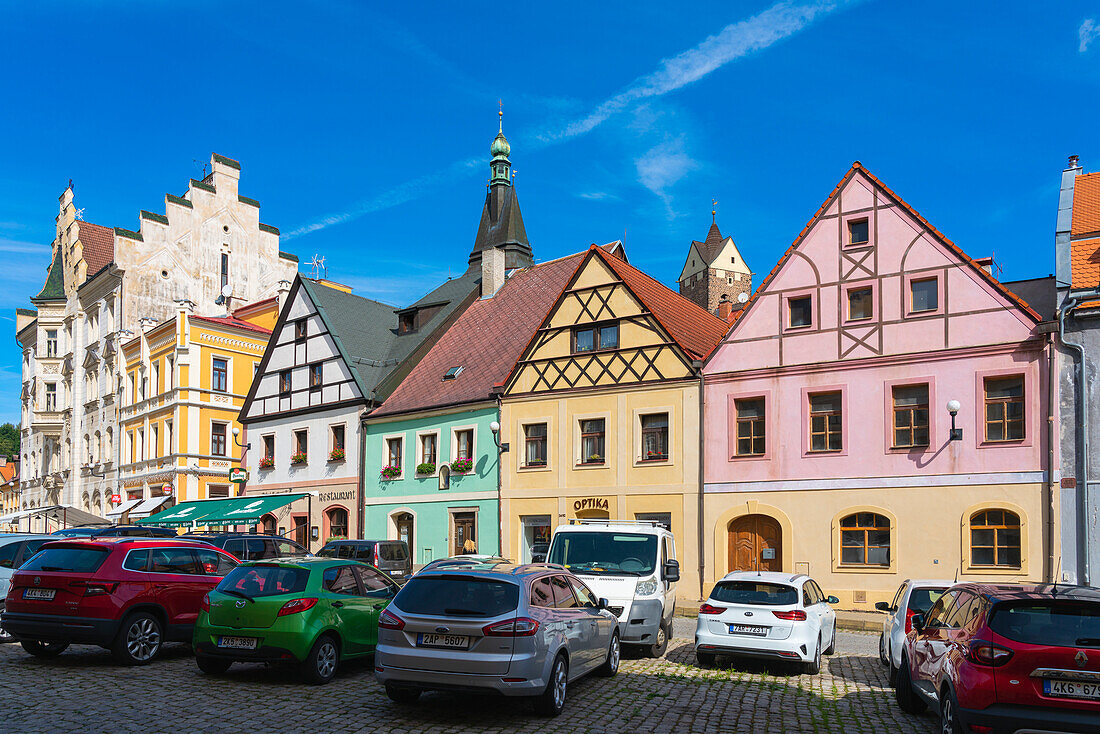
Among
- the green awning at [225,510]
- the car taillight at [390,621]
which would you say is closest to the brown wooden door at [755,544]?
the car taillight at [390,621]

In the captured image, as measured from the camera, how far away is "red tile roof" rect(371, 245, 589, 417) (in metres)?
32.9

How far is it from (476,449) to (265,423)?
12810 millimetres

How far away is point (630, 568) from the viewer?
1616 centimetres

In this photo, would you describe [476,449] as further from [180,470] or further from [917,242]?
[180,470]

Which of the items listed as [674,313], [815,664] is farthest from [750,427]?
[815,664]

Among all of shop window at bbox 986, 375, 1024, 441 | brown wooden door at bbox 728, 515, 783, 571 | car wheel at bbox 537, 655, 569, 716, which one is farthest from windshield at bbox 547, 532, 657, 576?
shop window at bbox 986, 375, 1024, 441

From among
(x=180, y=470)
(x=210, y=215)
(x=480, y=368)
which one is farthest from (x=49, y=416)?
(x=480, y=368)

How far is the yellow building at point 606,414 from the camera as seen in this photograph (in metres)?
26.8

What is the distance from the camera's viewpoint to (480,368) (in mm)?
33656

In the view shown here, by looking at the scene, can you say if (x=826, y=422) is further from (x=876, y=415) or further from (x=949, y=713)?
(x=949, y=713)

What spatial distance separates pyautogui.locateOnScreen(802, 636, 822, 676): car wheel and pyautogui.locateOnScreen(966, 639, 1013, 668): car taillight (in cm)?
631

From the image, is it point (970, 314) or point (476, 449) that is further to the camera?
point (476, 449)

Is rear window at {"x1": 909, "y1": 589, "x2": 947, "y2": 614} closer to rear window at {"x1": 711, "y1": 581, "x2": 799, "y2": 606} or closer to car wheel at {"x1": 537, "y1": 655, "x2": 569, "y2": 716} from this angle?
A: rear window at {"x1": 711, "y1": 581, "x2": 799, "y2": 606}

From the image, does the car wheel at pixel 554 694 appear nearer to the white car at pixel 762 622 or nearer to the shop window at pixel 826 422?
the white car at pixel 762 622
